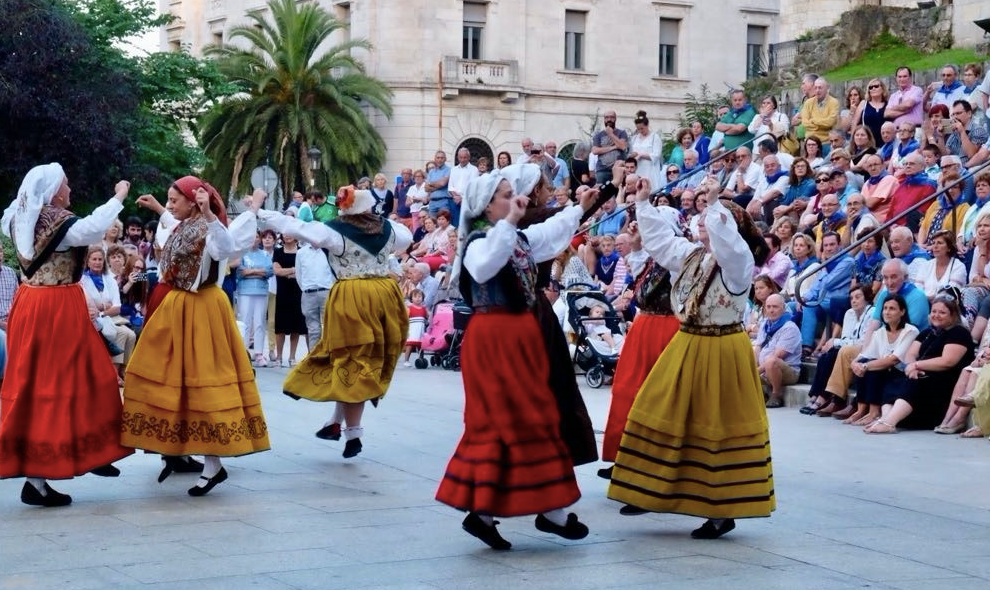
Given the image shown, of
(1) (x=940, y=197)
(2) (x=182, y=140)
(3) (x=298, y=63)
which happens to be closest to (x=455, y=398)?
(1) (x=940, y=197)

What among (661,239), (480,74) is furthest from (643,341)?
(480,74)

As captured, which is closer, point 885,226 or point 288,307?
point 885,226

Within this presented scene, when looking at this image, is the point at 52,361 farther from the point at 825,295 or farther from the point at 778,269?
the point at 778,269

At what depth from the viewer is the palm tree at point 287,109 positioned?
43.4m

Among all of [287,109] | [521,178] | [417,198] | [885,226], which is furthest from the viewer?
[287,109]

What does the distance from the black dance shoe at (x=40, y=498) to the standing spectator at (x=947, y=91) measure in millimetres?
12756

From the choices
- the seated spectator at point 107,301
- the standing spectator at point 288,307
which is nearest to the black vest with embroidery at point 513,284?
the seated spectator at point 107,301

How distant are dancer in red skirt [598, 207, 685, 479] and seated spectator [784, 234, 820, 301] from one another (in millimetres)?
6280

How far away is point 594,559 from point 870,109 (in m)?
13.0

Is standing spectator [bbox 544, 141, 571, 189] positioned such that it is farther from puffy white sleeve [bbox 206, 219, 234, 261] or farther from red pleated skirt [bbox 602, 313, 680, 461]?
puffy white sleeve [bbox 206, 219, 234, 261]

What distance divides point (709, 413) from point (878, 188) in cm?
941

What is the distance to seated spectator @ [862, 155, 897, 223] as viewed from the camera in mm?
16922

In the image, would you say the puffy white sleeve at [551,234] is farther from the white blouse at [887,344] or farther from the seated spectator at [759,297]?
the seated spectator at [759,297]

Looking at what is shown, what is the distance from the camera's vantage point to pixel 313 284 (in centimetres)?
1678
